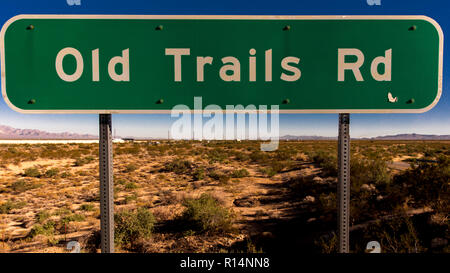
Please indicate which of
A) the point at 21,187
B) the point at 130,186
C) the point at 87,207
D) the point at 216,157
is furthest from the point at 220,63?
the point at 216,157

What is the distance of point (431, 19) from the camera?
133cm

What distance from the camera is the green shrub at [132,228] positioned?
4.67 m

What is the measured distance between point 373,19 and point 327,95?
1.95ft

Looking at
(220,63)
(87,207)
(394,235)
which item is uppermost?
(220,63)

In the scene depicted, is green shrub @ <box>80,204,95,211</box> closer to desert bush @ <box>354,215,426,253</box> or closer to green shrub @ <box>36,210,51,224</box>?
green shrub @ <box>36,210,51,224</box>

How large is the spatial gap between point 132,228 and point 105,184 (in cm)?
410

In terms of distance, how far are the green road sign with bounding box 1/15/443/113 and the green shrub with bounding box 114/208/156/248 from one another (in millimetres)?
4312

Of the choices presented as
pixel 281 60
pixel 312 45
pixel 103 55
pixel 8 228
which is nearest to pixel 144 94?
pixel 103 55

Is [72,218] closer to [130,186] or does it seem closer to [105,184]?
[130,186]

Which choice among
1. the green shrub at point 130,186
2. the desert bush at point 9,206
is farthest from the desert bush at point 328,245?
the desert bush at point 9,206

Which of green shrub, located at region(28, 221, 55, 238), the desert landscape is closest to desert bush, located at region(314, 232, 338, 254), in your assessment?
the desert landscape

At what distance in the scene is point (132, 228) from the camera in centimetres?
478

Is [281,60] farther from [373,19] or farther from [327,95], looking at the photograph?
[373,19]

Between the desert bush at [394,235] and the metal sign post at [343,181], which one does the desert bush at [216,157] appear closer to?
the desert bush at [394,235]
